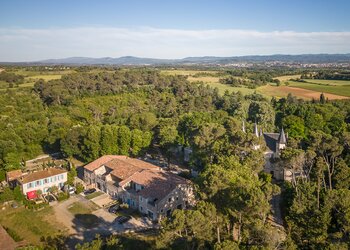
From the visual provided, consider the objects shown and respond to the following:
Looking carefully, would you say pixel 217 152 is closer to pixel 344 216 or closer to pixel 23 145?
pixel 344 216

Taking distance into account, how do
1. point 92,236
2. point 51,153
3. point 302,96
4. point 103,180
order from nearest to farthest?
point 92,236 < point 103,180 < point 51,153 < point 302,96

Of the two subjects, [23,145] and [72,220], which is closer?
[72,220]

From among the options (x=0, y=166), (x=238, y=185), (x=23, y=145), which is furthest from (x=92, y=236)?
(x=23, y=145)

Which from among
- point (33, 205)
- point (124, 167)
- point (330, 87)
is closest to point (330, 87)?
point (330, 87)

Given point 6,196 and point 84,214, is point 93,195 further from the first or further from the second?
point 6,196

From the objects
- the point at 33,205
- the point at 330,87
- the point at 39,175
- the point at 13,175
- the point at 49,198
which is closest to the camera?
the point at 33,205

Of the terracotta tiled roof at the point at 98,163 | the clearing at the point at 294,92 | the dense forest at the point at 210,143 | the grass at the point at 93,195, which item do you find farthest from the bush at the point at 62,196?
the clearing at the point at 294,92
